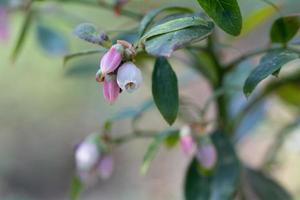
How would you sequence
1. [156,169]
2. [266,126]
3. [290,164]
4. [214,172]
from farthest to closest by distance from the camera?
[156,169] < [290,164] < [266,126] < [214,172]

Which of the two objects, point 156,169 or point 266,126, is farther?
point 156,169

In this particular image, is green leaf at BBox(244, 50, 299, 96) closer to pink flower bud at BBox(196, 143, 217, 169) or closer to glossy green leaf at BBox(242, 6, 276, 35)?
pink flower bud at BBox(196, 143, 217, 169)

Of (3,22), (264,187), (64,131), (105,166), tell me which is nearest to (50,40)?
(3,22)

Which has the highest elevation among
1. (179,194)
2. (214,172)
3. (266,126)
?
(214,172)

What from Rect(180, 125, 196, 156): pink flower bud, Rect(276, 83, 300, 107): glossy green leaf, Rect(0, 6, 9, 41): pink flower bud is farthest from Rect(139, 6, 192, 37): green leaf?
Rect(0, 6, 9, 41): pink flower bud

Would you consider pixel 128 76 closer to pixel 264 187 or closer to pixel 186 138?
pixel 186 138

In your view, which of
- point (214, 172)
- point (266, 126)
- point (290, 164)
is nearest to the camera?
point (214, 172)

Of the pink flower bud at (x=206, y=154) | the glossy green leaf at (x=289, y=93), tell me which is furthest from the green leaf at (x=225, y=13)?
the glossy green leaf at (x=289, y=93)

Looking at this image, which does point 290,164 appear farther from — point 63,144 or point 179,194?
point 63,144

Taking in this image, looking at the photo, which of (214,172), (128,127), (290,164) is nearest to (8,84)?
(128,127)
